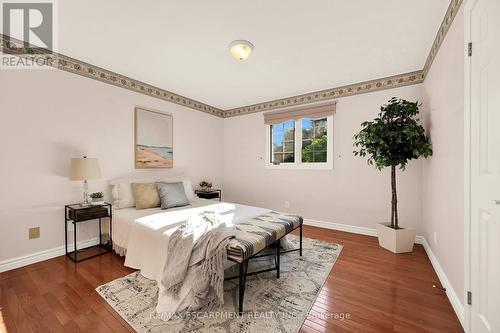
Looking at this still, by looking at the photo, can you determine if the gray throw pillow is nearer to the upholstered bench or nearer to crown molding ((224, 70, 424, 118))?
the upholstered bench

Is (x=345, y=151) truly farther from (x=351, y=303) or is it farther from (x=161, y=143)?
(x=161, y=143)

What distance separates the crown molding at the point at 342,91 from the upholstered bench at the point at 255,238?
2.39 m

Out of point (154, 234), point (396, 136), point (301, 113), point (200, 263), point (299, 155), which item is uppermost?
point (301, 113)

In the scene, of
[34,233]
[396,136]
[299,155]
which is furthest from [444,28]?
[34,233]

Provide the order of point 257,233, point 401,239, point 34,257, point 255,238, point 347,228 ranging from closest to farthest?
1. point 255,238
2. point 257,233
3. point 34,257
4. point 401,239
5. point 347,228

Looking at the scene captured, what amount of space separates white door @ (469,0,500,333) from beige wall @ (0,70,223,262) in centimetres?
390

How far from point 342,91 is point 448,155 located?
211 cm

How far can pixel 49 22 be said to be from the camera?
2.07m

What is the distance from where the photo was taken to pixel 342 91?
3658 millimetres

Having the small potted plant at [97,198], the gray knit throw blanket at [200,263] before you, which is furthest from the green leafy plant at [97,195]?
the gray knit throw blanket at [200,263]

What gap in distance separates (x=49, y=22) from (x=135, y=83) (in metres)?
1.34

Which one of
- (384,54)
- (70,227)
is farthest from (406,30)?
(70,227)

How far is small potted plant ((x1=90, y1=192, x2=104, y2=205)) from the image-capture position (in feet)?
→ 9.20

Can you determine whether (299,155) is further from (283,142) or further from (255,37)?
(255,37)
